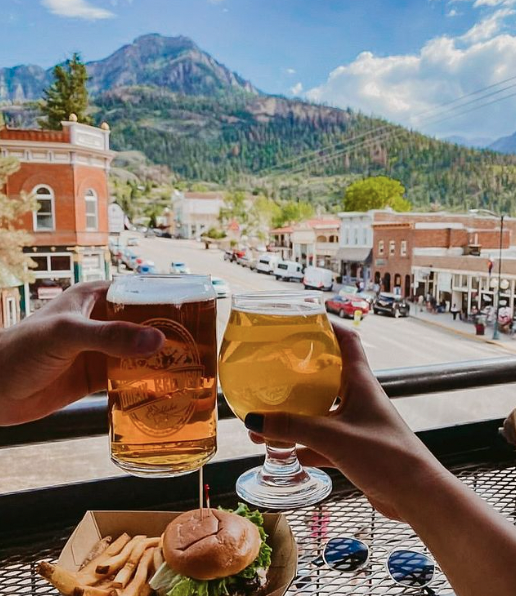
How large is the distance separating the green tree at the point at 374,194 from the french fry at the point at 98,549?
29.7 feet

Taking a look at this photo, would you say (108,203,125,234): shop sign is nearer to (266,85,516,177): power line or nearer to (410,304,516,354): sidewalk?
(266,85,516,177): power line

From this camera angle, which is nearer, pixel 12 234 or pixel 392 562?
pixel 392 562

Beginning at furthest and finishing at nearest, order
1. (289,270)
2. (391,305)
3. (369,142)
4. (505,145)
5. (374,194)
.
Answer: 1. (369,142)
2. (374,194)
3. (505,145)
4. (289,270)
5. (391,305)

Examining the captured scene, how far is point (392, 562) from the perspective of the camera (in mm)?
545

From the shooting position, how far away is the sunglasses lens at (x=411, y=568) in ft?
1.73

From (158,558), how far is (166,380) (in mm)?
162

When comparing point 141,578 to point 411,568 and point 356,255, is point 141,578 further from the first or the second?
point 356,255

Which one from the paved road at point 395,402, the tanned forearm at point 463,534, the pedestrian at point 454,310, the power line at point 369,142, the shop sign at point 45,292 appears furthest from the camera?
the power line at point 369,142

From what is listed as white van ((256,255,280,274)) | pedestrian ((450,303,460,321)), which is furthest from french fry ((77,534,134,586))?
pedestrian ((450,303,460,321))

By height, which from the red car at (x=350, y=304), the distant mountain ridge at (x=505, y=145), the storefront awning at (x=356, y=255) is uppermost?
the distant mountain ridge at (x=505, y=145)

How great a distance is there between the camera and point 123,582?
18.3 inches

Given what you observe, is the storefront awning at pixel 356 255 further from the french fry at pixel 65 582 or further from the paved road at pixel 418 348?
the french fry at pixel 65 582

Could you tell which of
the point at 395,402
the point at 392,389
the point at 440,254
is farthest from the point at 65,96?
the point at 392,389

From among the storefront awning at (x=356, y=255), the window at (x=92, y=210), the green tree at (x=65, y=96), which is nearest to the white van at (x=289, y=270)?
the storefront awning at (x=356, y=255)
